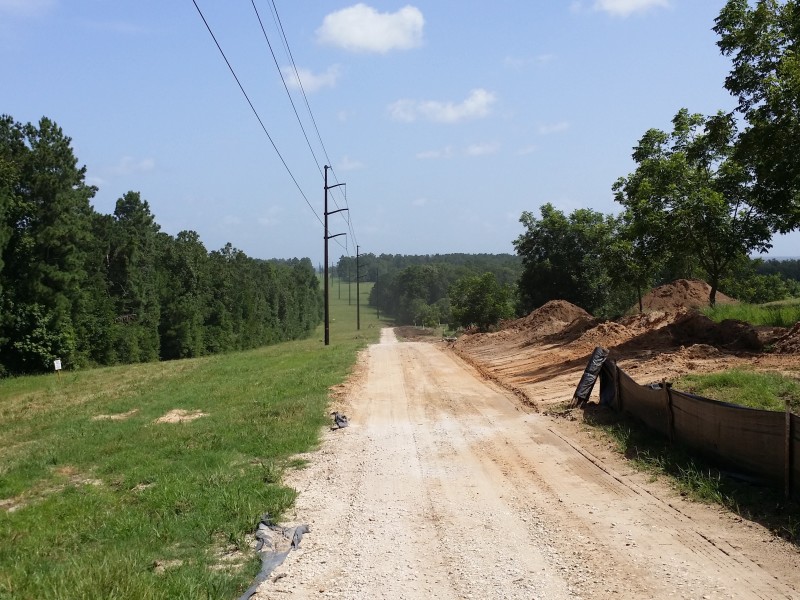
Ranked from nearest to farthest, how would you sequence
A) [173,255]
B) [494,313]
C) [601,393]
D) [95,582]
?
[95,582], [601,393], [494,313], [173,255]

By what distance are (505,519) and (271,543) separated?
2.47 metres

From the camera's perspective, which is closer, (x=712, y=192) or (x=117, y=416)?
(x=117, y=416)

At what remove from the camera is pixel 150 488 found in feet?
28.8

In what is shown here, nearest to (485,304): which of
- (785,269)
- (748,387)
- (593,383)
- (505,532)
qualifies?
(593,383)

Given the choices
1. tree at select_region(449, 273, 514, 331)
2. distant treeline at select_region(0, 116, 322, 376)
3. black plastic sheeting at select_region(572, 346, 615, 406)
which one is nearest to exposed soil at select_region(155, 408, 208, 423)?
black plastic sheeting at select_region(572, 346, 615, 406)

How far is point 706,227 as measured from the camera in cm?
2338

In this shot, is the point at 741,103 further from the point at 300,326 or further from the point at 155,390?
the point at 300,326

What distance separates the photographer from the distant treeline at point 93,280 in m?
42.3

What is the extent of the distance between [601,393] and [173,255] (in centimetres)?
5925

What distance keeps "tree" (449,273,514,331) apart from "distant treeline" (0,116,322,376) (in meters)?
28.0

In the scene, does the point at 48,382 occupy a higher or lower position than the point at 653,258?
lower

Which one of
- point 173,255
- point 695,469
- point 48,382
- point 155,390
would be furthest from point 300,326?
point 695,469

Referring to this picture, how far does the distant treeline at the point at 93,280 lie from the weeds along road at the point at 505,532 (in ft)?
127

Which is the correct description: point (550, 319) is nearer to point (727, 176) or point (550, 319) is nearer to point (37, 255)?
point (727, 176)
